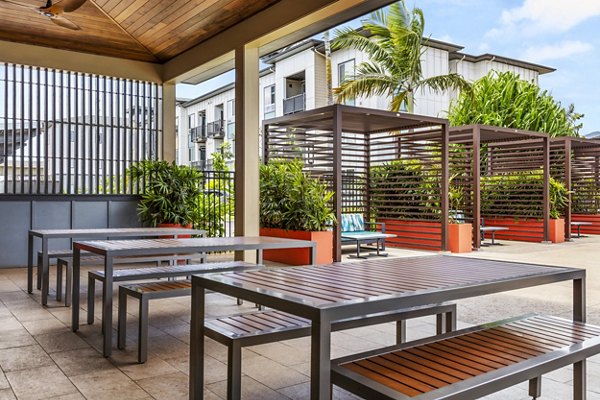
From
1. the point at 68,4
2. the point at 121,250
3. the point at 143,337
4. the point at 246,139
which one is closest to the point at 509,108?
the point at 246,139

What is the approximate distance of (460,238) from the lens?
10.4 m

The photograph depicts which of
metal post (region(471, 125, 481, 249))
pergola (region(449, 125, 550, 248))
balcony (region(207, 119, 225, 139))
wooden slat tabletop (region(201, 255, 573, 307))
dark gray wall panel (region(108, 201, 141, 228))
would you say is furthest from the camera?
balcony (region(207, 119, 225, 139))

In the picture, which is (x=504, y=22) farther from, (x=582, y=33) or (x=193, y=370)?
(x=193, y=370)

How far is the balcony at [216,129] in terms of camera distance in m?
28.3

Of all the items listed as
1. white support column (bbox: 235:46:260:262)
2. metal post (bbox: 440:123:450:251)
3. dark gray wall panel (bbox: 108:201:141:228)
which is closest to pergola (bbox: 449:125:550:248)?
metal post (bbox: 440:123:450:251)

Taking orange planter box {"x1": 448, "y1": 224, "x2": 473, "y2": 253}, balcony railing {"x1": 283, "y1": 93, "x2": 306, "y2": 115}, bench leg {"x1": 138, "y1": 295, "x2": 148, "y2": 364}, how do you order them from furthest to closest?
balcony railing {"x1": 283, "y1": 93, "x2": 306, "y2": 115}, orange planter box {"x1": 448, "y1": 224, "x2": 473, "y2": 253}, bench leg {"x1": 138, "y1": 295, "x2": 148, "y2": 364}

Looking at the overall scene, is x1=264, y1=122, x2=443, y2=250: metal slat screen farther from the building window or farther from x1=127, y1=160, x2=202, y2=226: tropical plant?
the building window

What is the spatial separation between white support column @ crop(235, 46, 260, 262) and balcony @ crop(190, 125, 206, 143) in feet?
75.7

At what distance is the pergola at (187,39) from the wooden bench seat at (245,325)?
3.89m

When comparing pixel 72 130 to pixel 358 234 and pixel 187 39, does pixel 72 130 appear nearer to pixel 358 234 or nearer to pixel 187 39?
pixel 187 39

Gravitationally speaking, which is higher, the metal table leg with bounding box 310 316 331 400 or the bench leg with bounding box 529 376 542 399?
the metal table leg with bounding box 310 316 331 400

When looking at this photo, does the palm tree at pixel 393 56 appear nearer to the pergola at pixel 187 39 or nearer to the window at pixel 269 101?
the pergola at pixel 187 39

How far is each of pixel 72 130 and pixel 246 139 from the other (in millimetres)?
3489

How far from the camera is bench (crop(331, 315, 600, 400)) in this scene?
6.16ft
